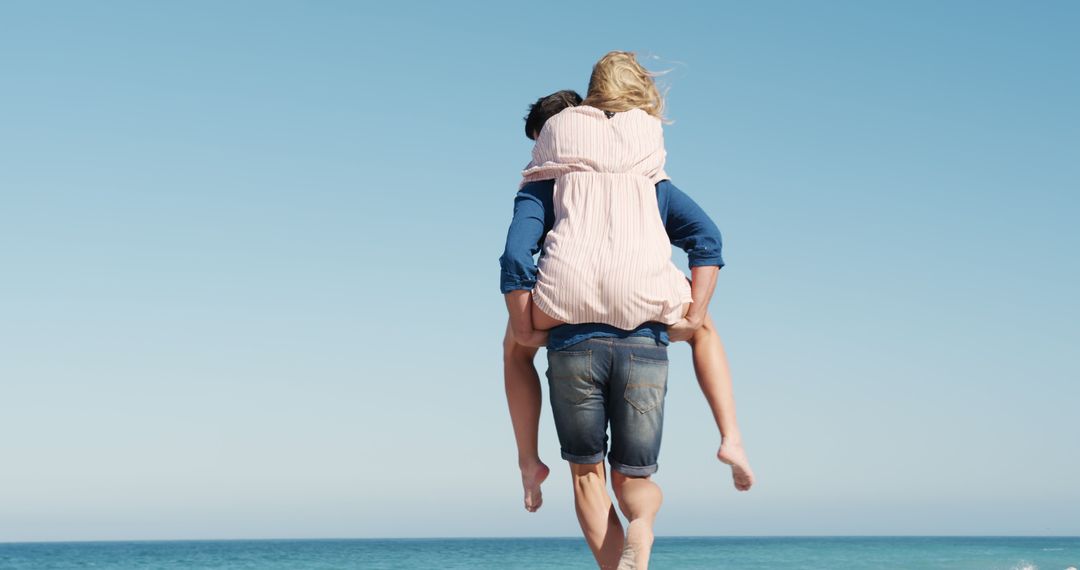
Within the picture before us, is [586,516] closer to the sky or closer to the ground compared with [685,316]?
closer to the ground

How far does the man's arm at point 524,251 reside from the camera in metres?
3.74

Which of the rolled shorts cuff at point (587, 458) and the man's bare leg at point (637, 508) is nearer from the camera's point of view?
the man's bare leg at point (637, 508)

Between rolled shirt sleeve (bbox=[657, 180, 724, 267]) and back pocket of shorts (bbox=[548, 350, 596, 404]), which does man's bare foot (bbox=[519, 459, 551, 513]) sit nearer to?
back pocket of shorts (bbox=[548, 350, 596, 404])

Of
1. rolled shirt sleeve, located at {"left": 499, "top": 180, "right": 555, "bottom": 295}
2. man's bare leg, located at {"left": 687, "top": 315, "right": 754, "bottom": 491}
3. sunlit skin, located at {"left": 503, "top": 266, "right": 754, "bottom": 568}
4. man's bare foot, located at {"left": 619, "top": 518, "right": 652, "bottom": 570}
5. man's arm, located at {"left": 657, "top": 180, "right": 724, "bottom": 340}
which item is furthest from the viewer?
man's bare leg, located at {"left": 687, "top": 315, "right": 754, "bottom": 491}

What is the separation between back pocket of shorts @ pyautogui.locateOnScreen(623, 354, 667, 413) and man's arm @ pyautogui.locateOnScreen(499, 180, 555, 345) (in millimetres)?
326

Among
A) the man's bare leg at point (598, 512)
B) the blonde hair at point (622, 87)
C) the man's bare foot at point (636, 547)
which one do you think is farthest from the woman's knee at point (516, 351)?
the blonde hair at point (622, 87)

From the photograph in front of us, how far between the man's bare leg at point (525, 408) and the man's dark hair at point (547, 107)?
0.73 m

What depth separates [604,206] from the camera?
380 cm

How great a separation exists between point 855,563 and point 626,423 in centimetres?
5374

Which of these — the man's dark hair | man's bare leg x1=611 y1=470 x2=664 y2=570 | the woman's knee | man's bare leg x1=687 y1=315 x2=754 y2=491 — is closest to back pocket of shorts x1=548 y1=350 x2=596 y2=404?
the woman's knee

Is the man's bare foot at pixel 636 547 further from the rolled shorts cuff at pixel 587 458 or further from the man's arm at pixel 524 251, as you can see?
the man's arm at pixel 524 251

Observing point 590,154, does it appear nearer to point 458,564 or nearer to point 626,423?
point 626,423

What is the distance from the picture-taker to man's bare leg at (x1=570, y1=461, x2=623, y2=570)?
3.98 m

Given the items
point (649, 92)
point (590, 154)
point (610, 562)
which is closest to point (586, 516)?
point (610, 562)
